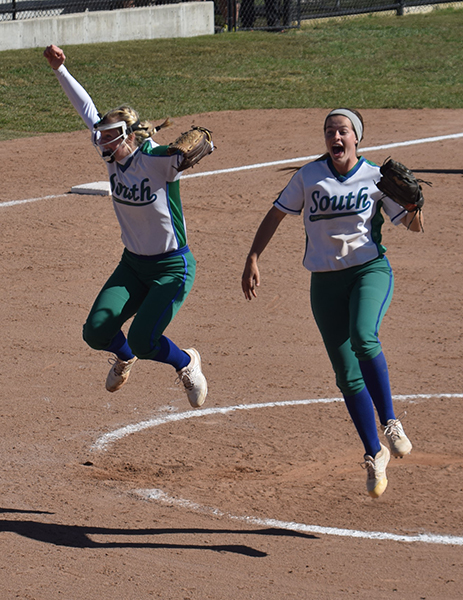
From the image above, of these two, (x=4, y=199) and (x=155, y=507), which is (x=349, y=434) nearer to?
(x=155, y=507)

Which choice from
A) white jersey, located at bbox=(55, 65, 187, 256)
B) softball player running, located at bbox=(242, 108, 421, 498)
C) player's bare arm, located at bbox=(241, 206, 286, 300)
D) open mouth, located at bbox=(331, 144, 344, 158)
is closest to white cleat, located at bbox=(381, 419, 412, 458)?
softball player running, located at bbox=(242, 108, 421, 498)

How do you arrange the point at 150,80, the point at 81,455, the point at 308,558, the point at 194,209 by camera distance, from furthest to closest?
the point at 150,80 → the point at 194,209 → the point at 81,455 → the point at 308,558

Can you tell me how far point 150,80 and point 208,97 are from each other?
2.06 metres

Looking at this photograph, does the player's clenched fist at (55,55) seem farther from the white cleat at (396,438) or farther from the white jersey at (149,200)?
the white cleat at (396,438)

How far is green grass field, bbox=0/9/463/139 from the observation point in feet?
56.2

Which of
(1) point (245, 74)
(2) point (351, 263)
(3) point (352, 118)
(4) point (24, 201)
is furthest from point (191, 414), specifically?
(1) point (245, 74)

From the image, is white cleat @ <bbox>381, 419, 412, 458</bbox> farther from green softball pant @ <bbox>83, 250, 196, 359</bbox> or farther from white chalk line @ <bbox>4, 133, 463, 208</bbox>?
white chalk line @ <bbox>4, 133, 463, 208</bbox>

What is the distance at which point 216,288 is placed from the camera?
9180 mm

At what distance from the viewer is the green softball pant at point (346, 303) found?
5.12 metres

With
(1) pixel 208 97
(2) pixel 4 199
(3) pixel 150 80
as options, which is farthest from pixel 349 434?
(3) pixel 150 80

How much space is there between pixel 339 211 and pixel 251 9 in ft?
69.2

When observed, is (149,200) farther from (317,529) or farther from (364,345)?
(317,529)

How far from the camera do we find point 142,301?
20.0 ft

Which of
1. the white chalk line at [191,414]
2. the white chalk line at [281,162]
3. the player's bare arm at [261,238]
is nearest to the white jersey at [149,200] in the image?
the player's bare arm at [261,238]
